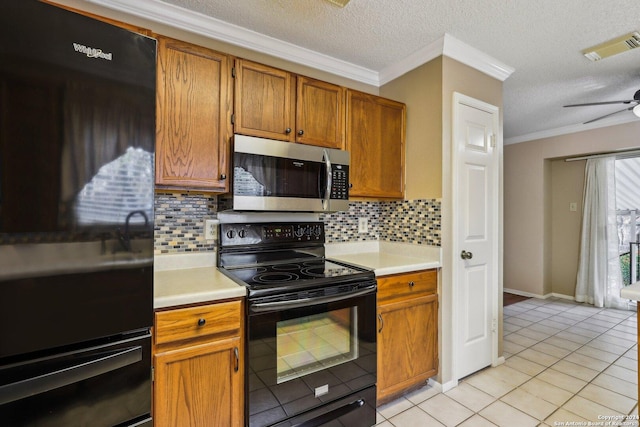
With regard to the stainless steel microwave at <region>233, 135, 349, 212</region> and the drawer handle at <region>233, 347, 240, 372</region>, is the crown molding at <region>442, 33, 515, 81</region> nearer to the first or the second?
the stainless steel microwave at <region>233, 135, 349, 212</region>

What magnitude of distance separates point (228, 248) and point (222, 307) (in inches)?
23.2

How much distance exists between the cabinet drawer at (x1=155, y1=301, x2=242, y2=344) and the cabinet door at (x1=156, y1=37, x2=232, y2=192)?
26.2 inches

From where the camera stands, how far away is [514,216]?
4828mm

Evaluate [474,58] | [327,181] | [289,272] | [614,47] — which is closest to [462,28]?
[474,58]

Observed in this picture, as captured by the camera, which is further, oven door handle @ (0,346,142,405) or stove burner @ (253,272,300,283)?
stove burner @ (253,272,300,283)

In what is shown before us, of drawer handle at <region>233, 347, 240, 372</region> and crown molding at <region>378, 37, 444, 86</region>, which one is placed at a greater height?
crown molding at <region>378, 37, 444, 86</region>

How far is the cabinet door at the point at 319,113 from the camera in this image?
80.0 inches

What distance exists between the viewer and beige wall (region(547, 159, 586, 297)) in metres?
4.38

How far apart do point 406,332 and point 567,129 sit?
4.06 metres

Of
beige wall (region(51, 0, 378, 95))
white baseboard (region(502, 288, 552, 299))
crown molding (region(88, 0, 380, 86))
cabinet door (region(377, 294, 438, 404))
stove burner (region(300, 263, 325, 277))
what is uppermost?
crown molding (region(88, 0, 380, 86))

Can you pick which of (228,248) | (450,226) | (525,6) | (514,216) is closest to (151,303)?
(228,248)

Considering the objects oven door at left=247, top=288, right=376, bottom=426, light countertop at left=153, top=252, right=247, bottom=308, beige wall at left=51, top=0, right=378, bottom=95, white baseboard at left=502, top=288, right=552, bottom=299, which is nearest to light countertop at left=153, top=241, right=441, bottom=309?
light countertop at left=153, top=252, right=247, bottom=308

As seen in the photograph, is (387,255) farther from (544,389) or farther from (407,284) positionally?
(544,389)

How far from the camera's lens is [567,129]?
4.23 metres
